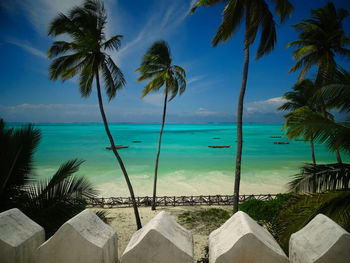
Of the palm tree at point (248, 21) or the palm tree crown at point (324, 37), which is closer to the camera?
the palm tree at point (248, 21)

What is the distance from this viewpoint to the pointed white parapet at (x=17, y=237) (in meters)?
1.50

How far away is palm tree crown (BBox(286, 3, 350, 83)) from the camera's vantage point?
11547 millimetres

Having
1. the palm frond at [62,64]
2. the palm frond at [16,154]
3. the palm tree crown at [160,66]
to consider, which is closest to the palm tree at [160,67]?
the palm tree crown at [160,66]

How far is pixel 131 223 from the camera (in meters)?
10.5

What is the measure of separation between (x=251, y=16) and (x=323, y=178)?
630 centimetres

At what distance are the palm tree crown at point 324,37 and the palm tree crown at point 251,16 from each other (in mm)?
6443

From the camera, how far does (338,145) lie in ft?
11.3

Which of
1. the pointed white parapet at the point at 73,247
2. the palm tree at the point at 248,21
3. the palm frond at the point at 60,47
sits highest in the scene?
the palm tree at the point at 248,21

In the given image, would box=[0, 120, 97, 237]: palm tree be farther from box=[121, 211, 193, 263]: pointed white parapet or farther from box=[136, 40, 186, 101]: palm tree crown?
box=[136, 40, 186, 101]: palm tree crown

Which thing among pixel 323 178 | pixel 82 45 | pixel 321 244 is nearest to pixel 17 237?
pixel 321 244

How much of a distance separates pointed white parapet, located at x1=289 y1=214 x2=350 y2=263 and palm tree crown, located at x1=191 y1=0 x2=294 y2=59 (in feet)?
23.6

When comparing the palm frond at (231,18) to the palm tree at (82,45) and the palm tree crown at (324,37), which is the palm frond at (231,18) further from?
the palm tree crown at (324,37)

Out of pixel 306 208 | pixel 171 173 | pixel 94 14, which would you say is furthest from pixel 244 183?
pixel 94 14

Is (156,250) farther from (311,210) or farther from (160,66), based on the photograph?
(160,66)
